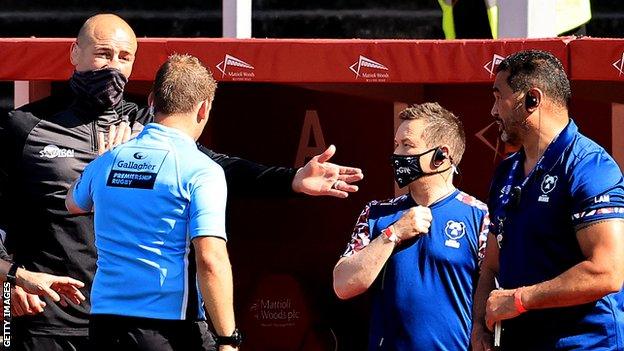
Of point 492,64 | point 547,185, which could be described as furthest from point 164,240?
point 492,64

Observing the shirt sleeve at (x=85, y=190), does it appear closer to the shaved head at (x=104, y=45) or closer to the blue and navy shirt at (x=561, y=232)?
the shaved head at (x=104, y=45)

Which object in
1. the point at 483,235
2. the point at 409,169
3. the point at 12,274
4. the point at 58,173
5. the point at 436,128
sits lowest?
the point at 12,274

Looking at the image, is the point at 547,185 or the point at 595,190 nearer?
the point at 595,190

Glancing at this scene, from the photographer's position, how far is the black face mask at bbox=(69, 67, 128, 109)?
17.2ft

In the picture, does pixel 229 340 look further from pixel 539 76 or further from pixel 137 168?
pixel 539 76

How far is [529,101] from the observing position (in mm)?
4402

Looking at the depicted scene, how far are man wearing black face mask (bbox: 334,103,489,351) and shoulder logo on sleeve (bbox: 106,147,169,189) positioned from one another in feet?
2.81

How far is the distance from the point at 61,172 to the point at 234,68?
152 cm

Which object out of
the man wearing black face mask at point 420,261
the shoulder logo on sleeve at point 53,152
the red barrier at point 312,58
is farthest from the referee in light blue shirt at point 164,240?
the red barrier at point 312,58

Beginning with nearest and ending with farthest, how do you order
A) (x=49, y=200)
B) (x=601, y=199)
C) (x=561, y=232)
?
1. (x=601, y=199)
2. (x=561, y=232)
3. (x=49, y=200)

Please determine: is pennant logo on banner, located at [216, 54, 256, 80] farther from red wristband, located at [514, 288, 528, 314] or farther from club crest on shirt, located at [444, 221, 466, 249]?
red wristband, located at [514, 288, 528, 314]

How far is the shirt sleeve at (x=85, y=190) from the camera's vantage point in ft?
14.9

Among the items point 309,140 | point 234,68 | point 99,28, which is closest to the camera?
point 99,28

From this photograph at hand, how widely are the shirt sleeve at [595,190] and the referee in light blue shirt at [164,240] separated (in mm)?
1145
